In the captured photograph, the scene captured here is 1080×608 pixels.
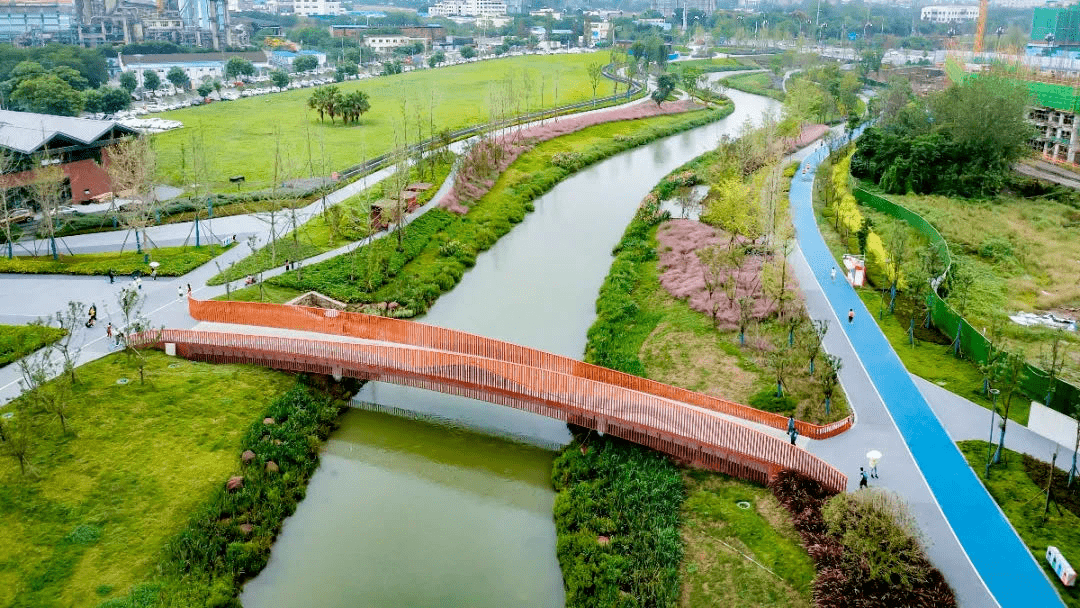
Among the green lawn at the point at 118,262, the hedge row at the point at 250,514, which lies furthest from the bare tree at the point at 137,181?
the hedge row at the point at 250,514

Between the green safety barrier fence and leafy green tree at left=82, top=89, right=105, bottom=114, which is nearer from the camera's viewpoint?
the green safety barrier fence

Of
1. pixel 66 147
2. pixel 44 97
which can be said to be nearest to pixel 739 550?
pixel 66 147

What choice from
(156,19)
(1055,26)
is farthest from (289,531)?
(156,19)

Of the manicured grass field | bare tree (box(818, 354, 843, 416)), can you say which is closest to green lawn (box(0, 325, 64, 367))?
the manicured grass field

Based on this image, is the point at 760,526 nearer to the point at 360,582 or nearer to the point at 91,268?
the point at 360,582

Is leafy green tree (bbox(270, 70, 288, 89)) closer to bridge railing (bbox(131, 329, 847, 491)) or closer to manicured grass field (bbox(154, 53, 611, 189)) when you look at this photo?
manicured grass field (bbox(154, 53, 611, 189))

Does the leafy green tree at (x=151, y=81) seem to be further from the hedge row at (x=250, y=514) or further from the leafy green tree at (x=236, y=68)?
the hedge row at (x=250, y=514)

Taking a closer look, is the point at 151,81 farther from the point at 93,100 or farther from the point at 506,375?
the point at 506,375
